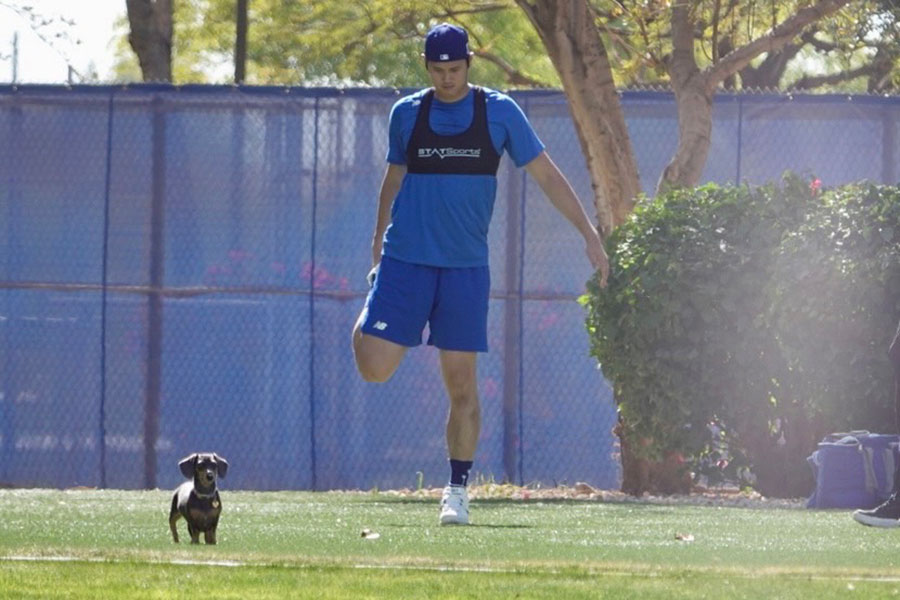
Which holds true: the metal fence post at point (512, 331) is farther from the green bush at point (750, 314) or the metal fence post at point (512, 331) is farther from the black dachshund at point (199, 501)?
the black dachshund at point (199, 501)

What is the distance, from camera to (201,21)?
28375mm

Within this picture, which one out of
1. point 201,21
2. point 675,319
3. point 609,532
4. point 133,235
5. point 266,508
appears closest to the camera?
point 609,532

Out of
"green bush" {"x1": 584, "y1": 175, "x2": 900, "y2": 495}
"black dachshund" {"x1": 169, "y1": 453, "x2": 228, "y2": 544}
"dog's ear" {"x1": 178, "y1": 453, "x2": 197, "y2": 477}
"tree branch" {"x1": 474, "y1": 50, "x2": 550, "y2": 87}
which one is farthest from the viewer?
"tree branch" {"x1": 474, "y1": 50, "x2": 550, "y2": 87}

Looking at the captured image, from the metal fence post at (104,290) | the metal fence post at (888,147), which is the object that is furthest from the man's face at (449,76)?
the metal fence post at (104,290)

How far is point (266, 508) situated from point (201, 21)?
61.5 feet

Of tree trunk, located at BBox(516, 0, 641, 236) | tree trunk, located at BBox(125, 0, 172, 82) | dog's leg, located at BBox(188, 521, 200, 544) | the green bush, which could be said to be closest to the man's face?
dog's leg, located at BBox(188, 521, 200, 544)

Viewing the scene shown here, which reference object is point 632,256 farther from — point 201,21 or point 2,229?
point 201,21

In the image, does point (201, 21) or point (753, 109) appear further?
point (201, 21)

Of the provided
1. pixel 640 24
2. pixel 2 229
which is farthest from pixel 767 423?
pixel 2 229

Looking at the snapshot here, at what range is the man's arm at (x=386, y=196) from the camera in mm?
8664

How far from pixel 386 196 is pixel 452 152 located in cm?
52

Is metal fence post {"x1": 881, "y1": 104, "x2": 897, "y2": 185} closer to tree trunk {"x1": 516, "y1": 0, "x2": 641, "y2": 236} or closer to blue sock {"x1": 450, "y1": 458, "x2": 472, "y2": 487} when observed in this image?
tree trunk {"x1": 516, "y1": 0, "x2": 641, "y2": 236}

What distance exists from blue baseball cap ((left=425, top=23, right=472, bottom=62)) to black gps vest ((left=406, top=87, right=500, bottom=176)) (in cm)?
31

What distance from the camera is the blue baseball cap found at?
321 inches
